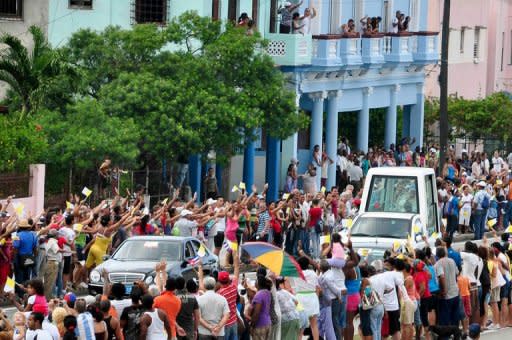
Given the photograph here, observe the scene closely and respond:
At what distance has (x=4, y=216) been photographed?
102 ft

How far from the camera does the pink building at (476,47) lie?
68812 millimetres

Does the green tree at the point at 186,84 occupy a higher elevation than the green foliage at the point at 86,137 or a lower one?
higher

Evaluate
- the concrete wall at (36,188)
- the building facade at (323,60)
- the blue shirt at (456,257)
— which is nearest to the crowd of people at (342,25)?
the building facade at (323,60)

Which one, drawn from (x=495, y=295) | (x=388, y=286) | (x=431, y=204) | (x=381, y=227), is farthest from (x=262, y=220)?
(x=388, y=286)

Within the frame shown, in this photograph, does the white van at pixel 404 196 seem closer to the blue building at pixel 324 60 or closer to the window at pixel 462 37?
the blue building at pixel 324 60

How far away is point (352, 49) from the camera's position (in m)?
52.2

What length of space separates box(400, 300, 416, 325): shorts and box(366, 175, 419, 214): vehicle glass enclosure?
1016 cm

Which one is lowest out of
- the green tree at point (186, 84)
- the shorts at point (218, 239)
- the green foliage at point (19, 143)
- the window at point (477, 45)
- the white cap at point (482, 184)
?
the shorts at point (218, 239)

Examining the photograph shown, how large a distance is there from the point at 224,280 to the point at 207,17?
63.0 ft

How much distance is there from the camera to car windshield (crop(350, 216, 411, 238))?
115 feet

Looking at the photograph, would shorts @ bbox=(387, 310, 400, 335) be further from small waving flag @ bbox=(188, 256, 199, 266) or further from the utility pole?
the utility pole

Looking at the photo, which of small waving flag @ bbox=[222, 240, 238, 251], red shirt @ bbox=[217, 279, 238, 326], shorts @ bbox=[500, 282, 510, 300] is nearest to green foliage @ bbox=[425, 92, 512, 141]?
small waving flag @ bbox=[222, 240, 238, 251]

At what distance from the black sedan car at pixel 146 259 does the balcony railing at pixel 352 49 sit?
17.6m

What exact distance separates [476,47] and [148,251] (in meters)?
43.8
